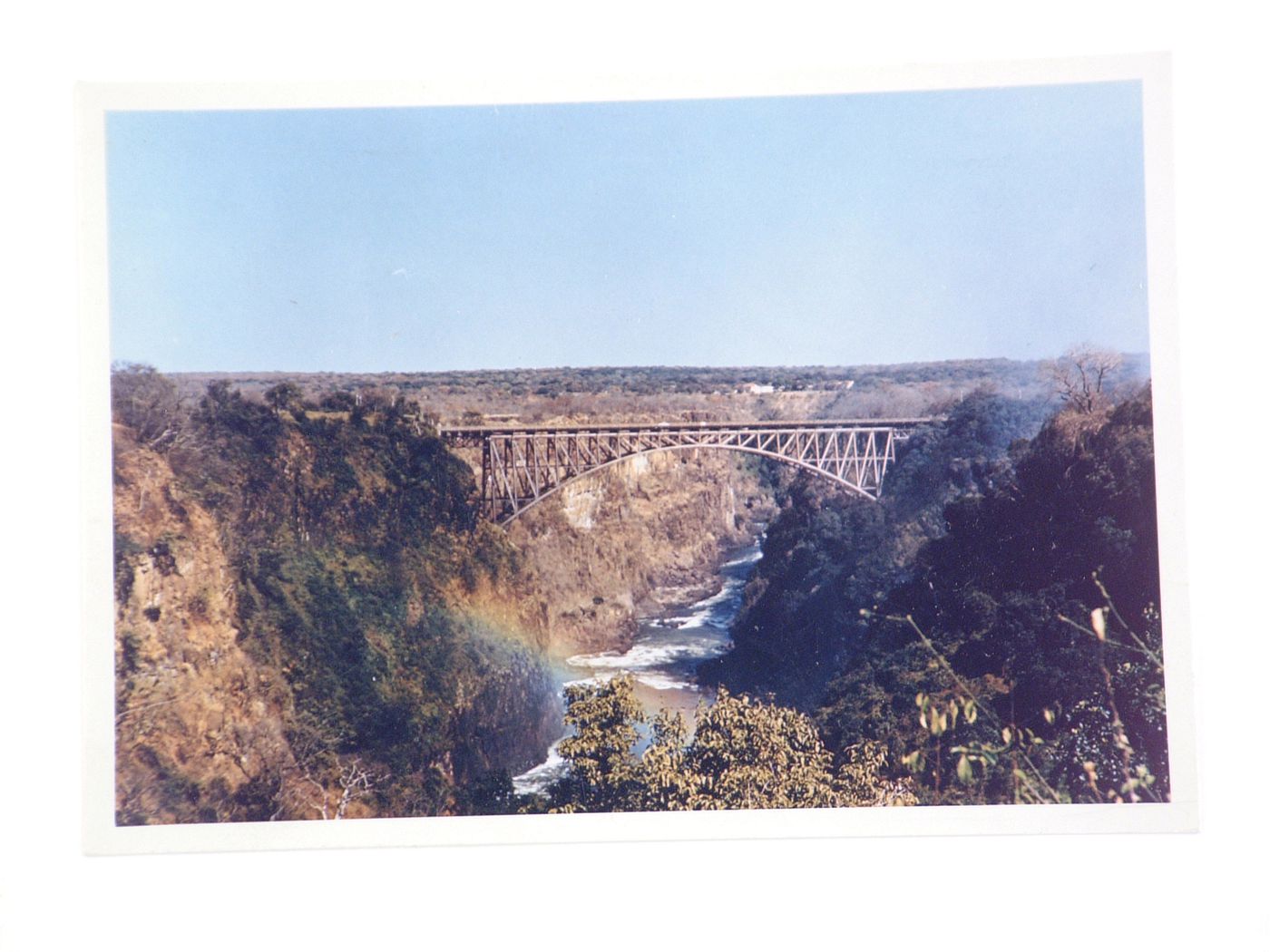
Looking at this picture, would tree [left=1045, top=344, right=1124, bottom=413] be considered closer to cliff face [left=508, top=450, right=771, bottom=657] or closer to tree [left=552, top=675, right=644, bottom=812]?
cliff face [left=508, top=450, right=771, bottom=657]

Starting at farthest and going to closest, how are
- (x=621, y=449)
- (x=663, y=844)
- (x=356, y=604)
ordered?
(x=621, y=449) → (x=356, y=604) → (x=663, y=844)

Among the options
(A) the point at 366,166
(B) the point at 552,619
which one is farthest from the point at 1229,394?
(A) the point at 366,166

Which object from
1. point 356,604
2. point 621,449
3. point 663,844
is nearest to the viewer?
point 663,844

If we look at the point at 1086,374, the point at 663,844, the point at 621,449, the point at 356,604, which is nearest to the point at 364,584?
the point at 356,604

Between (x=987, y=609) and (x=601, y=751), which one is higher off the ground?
(x=987, y=609)

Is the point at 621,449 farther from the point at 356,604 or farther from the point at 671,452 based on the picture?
the point at 356,604

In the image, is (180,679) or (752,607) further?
(752,607)

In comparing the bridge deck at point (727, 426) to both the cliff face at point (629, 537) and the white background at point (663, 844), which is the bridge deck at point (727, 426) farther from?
the white background at point (663, 844)

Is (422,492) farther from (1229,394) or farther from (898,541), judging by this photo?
(1229,394)
